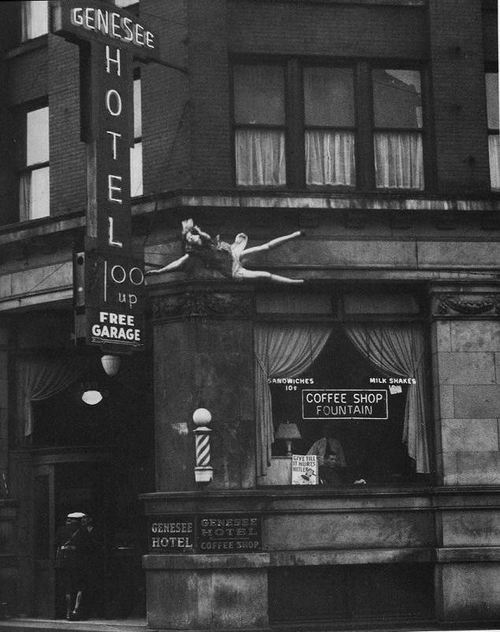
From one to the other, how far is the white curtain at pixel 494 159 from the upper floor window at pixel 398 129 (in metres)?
1.18

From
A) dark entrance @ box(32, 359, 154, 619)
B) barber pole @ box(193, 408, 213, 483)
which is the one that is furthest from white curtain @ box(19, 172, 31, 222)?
barber pole @ box(193, 408, 213, 483)

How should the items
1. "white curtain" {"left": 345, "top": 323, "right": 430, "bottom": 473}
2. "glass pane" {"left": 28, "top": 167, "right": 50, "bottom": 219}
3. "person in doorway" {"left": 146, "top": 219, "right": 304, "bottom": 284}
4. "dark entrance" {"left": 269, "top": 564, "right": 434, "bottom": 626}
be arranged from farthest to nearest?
"glass pane" {"left": 28, "top": 167, "right": 50, "bottom": 219}, "white curtain" {"left": 345, "top": 323, "right": 430, "bottom": 473}, "person in doorway" {"left": 146, "top": 219, "right": 304, "bottom": 284}, "dark entrance" {"left": 269, "top": 564, "right": 434, "bottom": 626}

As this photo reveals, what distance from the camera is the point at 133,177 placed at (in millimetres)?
21766

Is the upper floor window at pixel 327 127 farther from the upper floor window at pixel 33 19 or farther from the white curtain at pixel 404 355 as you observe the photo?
the upper floor window at pixel 33 19

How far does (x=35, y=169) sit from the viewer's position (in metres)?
23.4

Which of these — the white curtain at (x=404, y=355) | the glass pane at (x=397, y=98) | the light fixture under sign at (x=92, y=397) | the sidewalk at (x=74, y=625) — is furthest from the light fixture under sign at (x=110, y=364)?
the glass pane at (x=397, y=98)

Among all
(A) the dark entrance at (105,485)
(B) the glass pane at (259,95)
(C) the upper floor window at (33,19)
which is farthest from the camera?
(C) the upper floor window at (33,19)

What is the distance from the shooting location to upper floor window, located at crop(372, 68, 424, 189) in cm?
2141

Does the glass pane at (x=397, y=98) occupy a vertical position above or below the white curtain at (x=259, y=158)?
above

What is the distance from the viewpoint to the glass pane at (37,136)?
920 inches

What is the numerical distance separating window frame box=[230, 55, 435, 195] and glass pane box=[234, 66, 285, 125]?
87mm

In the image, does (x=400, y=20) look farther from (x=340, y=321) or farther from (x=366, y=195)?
(x=340, y=321)

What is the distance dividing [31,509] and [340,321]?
22.3 ft

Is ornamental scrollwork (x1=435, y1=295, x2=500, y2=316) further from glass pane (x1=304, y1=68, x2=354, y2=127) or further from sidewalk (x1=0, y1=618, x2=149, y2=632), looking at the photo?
sidewalk (x1=0, y1=618, x2=149, y2=632)
